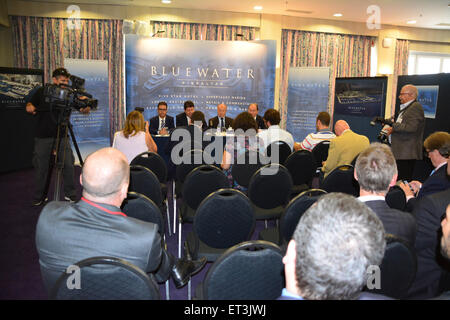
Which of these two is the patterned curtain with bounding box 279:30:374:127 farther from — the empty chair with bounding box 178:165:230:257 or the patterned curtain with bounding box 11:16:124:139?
the empty chair with bounding box 178:165:230:257

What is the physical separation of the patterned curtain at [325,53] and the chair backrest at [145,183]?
6802 millimetres

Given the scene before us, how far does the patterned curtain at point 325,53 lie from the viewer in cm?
924

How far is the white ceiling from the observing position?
743cm

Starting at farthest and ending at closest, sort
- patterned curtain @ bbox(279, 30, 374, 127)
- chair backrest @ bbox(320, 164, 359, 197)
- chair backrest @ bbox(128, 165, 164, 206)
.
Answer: patterned curtain @ bbox(279, 30, 374, 127)
chair backrest @ bbox(320, 164, 359, 197)
chair backrest @ bbox(128, 165, 164, 206)

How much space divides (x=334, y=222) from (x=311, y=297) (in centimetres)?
21

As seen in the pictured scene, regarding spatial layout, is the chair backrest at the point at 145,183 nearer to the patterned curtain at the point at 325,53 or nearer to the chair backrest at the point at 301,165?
the chair backrest at the point at 301,165

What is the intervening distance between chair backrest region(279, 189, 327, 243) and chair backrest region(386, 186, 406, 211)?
0.67 metres

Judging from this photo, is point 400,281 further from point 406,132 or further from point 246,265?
point 406,132

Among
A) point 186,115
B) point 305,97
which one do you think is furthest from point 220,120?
point 305,97

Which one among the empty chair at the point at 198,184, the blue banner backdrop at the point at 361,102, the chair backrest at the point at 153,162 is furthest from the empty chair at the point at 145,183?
the blue banner backdrop at the point at 361,102

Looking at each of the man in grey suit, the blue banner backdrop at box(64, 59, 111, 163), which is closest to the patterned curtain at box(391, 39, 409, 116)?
the man in grey suit

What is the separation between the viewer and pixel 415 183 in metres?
2.94

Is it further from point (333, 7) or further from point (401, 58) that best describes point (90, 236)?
point (401, 58)

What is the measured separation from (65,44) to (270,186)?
698 cm
